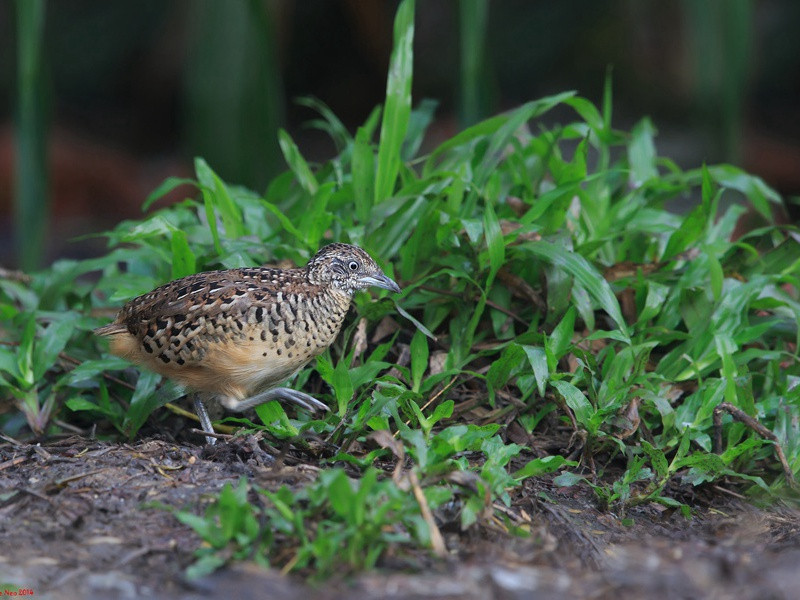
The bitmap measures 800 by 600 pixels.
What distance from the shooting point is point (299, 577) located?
294cm

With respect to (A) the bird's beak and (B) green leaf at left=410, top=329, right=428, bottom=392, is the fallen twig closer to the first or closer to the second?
(B) green leaf at left=410, top=329, right=428, bottom=392

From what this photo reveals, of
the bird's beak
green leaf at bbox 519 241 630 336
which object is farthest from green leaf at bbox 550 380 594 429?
Result: the bird's beak

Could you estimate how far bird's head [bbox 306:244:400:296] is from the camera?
175 inches

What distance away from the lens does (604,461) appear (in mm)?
4340

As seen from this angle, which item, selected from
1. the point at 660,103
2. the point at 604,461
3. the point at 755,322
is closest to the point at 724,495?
the point at 604,461

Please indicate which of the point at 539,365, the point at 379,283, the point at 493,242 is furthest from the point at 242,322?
the point at 539,365

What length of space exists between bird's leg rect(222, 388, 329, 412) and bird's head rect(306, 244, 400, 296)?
514 mm

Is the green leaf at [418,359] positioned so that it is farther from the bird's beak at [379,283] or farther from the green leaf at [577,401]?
the green leaf at [577,401]

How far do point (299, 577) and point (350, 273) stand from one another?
1789 mm

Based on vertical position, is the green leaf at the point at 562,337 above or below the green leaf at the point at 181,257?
below

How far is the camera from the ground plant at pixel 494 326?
13.5 feet

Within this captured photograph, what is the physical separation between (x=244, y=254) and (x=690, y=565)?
273cm

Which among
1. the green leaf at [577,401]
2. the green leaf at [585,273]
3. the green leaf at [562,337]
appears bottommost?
the green leaf at [577,401]

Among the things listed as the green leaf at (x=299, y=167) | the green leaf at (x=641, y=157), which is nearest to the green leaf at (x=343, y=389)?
the green leaf at (x=299, y=167)
